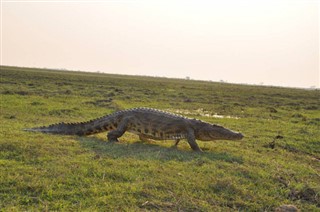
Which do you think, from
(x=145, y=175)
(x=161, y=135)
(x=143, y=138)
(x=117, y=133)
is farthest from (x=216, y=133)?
(x=145, y=175)

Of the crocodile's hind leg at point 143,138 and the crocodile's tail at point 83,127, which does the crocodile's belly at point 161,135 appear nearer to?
the crocodile's hind leg at point 143,138

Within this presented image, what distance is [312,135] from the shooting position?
11.4 m

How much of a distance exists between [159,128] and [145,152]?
1.03 meters

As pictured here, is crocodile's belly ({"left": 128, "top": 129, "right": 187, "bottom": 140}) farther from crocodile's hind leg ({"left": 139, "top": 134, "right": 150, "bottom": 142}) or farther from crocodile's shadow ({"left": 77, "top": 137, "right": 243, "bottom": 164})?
crocodile's shadow ({"left": 77, "top": 137, "right": 243, "bottom": 164})

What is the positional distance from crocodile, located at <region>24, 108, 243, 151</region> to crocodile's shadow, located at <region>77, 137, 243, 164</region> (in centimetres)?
31

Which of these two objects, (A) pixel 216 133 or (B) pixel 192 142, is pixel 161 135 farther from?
(A) pixel 216 133

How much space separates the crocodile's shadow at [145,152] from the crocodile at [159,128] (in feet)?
1.02

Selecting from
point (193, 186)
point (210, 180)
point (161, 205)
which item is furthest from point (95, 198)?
point (210, 180)

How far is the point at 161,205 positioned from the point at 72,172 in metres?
1.68

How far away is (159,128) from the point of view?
318 inches

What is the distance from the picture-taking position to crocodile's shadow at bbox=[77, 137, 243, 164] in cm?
680

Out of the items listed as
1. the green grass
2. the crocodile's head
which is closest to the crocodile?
the crocodile's head

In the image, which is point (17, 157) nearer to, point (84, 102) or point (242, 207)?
point (242, 207)

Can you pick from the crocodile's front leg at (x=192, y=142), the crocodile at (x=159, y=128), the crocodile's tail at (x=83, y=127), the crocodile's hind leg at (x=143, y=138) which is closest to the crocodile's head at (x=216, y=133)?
the crocodile at (x=159, y=128)
